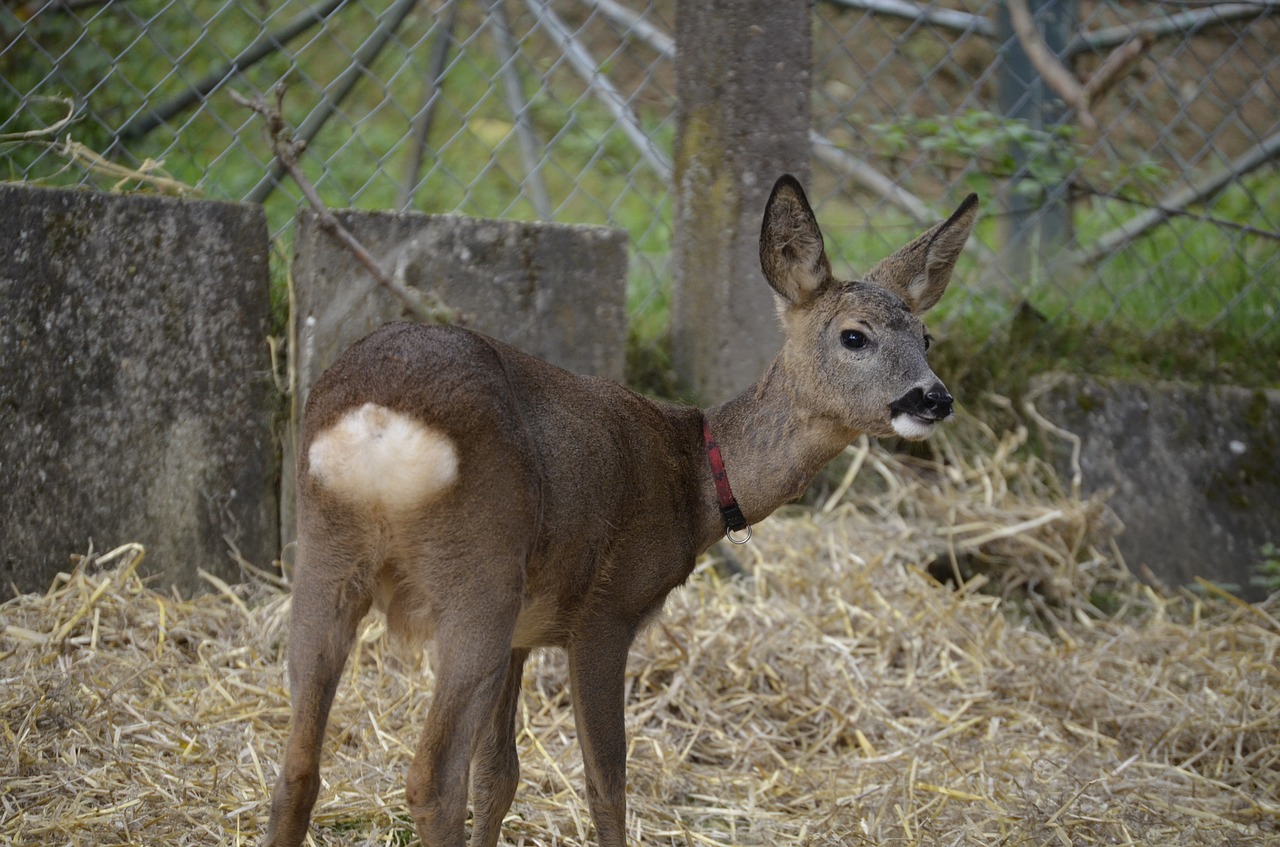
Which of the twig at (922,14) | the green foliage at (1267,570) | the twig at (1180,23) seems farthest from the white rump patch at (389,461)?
the twig at (1180,23)

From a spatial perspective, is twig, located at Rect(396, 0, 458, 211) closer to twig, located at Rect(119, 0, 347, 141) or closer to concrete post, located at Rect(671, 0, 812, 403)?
twig, located at Rect(119, 0, 347, 141)

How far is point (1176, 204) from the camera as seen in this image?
19.7 ft

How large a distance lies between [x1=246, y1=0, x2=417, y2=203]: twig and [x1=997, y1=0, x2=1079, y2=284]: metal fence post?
2.52m

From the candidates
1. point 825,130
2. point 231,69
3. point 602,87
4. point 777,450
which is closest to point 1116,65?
point 825,130

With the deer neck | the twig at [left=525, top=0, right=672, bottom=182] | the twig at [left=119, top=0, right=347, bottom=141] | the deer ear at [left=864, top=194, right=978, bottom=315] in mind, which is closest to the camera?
the deer neck

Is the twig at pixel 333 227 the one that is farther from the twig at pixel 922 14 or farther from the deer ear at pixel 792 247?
the twig at pixel 922 14

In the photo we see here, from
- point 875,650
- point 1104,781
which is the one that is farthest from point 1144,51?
point 1104,781

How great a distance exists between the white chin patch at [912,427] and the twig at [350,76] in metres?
2.44

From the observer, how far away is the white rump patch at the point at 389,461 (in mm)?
2475

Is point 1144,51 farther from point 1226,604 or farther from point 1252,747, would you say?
point 1252,747

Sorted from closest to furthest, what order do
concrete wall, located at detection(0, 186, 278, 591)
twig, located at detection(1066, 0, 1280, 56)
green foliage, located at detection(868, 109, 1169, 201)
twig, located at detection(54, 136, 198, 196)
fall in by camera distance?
1. concrete wall, located at detection(0, 186, 278, 591)
2. twig, located at detection(54, 136, 198, 196)
3. green foliage, located at detection(868, 109, 1169, 201)
4. twig, located at detection(1066, 0, 1280, 56)

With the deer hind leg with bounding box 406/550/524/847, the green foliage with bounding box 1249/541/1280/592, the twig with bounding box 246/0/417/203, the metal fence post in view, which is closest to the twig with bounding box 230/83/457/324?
the twig with bounding box 246/0/417/203

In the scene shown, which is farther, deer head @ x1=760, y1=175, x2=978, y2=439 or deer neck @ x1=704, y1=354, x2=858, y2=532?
deer neck @ x1=704, y1=354, x2=858, y2=532

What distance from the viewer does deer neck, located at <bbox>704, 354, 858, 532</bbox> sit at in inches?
131
